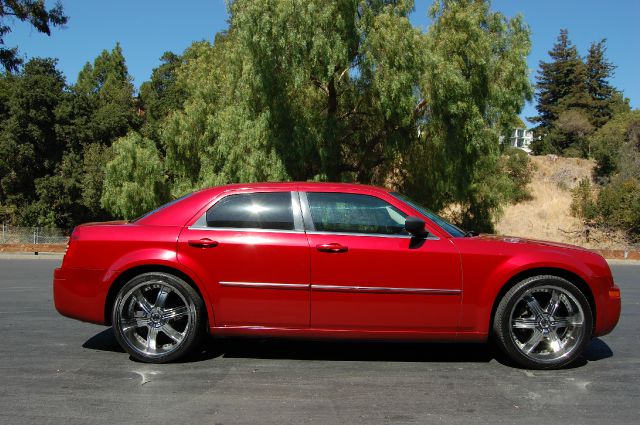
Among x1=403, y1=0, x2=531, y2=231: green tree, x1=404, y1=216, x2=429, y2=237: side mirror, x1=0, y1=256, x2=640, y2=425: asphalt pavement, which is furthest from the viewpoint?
x1=403, y1=0, x2=531, y2=231: green tree

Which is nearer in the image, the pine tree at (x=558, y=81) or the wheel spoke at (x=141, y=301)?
the wheel spoke at (x=141, y=301)

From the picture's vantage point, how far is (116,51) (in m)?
62.6

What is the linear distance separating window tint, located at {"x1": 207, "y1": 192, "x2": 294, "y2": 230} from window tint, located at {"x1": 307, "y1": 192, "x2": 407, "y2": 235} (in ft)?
0.78

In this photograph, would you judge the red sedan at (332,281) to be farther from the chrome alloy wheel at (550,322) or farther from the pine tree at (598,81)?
the pine tree at (598,81)

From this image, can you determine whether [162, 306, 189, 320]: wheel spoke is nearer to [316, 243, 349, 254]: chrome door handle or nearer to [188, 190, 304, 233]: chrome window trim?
[188, 190, 304, 233]: chrome window trim

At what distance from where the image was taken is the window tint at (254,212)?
203 inches

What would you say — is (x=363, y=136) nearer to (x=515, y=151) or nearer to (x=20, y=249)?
(x=20, y=249)

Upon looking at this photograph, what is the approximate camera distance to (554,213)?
32625 millimetres

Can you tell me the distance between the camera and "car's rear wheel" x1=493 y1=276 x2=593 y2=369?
492cm

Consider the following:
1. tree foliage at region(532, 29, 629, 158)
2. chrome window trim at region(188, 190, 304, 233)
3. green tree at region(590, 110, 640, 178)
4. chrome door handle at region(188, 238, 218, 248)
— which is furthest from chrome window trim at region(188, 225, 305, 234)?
tree foliage at region(532, 29, 629, 158)

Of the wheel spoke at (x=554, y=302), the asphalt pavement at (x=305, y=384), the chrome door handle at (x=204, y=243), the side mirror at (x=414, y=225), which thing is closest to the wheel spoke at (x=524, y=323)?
the wheel spoke at (x=554, y=302)

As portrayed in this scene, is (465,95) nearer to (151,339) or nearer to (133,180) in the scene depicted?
(133,180)

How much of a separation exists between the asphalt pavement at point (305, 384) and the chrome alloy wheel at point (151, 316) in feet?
0.64

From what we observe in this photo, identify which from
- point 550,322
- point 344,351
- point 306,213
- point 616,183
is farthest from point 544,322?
point 616,183
